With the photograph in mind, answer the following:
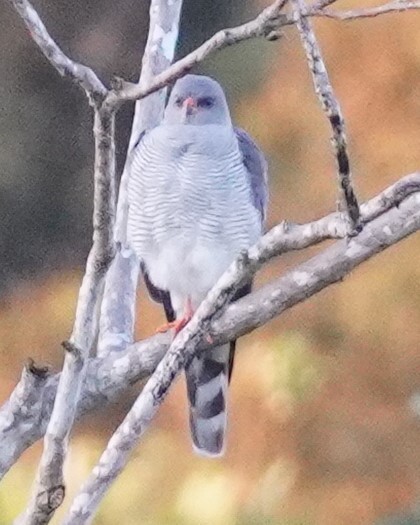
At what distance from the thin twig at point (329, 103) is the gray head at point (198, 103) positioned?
0.59 meters

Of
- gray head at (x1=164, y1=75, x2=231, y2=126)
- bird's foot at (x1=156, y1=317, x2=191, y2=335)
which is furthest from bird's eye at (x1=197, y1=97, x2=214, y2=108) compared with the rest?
bird's foot at (x1=156, y1=317, x2=191, y2=335)

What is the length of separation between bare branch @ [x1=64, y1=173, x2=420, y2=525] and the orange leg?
7.7 inches

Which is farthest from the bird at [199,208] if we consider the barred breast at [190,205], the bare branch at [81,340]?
the bare branch at [81,340]

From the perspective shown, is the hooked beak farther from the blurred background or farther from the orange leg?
the orange leg

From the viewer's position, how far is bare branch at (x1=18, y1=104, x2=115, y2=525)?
0.85 m

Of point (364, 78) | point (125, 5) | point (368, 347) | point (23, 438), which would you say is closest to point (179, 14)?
Result: point (125, 5)

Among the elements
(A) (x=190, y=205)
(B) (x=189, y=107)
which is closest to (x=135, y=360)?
(A) (x=190, y=205)

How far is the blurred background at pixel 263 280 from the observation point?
4.35 ft

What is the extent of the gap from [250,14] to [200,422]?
58 centimetres

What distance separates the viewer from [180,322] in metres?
1.30

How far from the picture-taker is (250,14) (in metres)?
1.38

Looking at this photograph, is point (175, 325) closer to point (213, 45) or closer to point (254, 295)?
point (254, 295)

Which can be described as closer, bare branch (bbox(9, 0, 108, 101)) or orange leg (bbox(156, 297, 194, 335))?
bare branch (bbox(9, 0, 108, 101))

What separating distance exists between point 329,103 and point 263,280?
64cm
